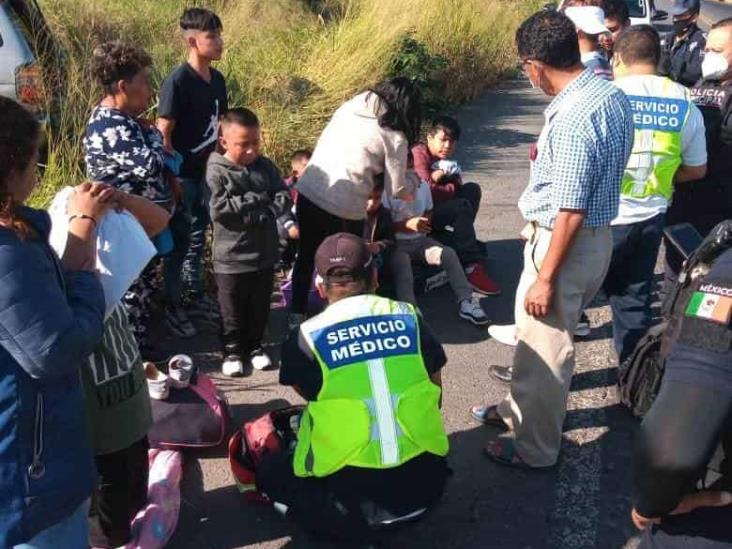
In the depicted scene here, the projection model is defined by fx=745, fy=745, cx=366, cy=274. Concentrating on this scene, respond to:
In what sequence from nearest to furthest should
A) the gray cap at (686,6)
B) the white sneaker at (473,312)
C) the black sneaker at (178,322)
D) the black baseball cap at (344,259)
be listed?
1. the black baseball cap at (344,259)
2. the black sneaker at (178,322)
3. the white sneaker at (473,312)
4. the gray cap at (686,6)

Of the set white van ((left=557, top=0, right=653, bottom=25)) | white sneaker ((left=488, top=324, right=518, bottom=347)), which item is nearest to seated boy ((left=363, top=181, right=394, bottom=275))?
white sneaker ((left=488, top=324, right=518, bottom=347))

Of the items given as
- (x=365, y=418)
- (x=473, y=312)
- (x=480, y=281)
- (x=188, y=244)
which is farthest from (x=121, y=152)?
(x=480, y=281)

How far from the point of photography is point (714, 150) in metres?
4.30

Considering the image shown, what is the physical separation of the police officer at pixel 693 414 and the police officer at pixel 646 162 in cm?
224

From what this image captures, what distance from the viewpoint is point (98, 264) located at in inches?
89.2

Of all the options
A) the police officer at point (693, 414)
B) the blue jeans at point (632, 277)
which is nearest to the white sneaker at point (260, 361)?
the blue jeans at point (632, 277)

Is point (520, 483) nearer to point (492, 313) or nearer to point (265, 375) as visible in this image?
point (265, 375)

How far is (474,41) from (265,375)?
9.50 m

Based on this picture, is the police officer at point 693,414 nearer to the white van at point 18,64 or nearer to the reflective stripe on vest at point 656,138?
the reflective stripe on vest at point 656,138

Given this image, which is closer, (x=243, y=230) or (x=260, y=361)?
(x=243, y=230)

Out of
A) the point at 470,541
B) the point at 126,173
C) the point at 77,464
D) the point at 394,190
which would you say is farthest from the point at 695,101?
the point at 77,464

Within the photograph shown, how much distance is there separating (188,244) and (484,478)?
7.68 feet

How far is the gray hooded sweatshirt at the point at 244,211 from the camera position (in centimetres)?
395

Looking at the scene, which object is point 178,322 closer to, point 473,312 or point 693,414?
point 473,312
